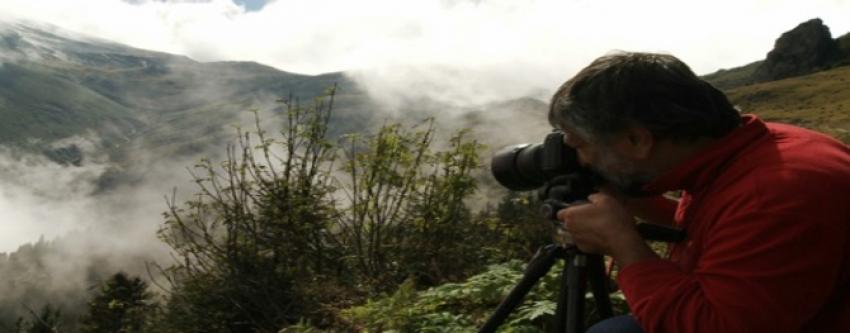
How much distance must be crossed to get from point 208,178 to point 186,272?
119 cm

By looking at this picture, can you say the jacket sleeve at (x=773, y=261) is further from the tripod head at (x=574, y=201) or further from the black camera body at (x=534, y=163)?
the black camera body at (x=534, y=163)

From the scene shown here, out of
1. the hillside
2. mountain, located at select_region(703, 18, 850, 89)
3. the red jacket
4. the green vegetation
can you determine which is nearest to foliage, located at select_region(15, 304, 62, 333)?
the green vegetation

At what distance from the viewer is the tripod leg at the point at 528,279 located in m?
2.81

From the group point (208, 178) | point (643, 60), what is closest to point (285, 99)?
point (208, 178)

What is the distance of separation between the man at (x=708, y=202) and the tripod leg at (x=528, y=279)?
1.26 feet

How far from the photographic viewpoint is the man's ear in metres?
2.29

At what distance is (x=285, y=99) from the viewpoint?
868 cm

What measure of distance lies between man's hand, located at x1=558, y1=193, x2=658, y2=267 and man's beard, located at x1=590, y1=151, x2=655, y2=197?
5.2 inches

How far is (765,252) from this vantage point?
6.18 ft

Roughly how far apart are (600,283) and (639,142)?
2.80ft

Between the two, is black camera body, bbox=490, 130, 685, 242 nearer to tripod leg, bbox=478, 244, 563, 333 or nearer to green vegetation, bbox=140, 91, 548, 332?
tripod leg, bbox=478, 244, 563, 333

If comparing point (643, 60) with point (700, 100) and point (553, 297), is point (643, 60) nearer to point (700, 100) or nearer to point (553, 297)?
point (700, 100)

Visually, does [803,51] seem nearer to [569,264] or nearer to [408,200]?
[408,200]

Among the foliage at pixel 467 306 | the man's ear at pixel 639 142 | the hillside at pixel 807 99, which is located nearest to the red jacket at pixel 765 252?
the man's ear at pixel 639 142
